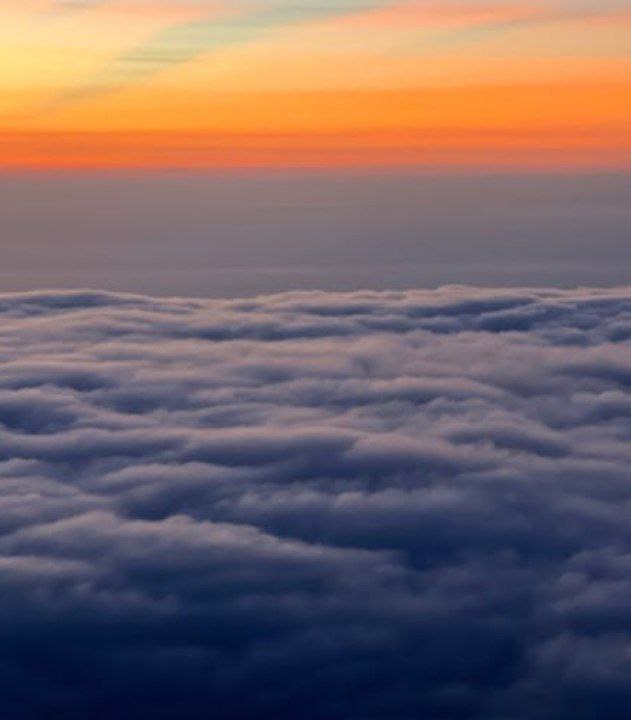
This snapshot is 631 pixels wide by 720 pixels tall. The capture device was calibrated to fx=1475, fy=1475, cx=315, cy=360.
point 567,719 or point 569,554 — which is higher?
point 569,554

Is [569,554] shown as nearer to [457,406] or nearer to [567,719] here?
[567,719]

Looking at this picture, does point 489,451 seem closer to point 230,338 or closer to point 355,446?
point 355,446

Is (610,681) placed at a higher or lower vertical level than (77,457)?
lower

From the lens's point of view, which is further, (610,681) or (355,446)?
(355,446)

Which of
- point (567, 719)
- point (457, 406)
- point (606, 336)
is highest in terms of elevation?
point (606, 336)

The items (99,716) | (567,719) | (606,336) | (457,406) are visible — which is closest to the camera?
(567,719)

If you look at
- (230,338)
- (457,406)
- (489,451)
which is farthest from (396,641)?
(230,338)

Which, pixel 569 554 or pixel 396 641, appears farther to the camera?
pixel 569 554

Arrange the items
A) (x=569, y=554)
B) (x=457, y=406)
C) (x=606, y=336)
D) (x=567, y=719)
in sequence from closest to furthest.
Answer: (x=567, y=719) → (x=569, y=554) → (x=457, y=406) → (x=606, y=336)

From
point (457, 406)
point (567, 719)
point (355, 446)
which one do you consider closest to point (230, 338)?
point (457, 406)
